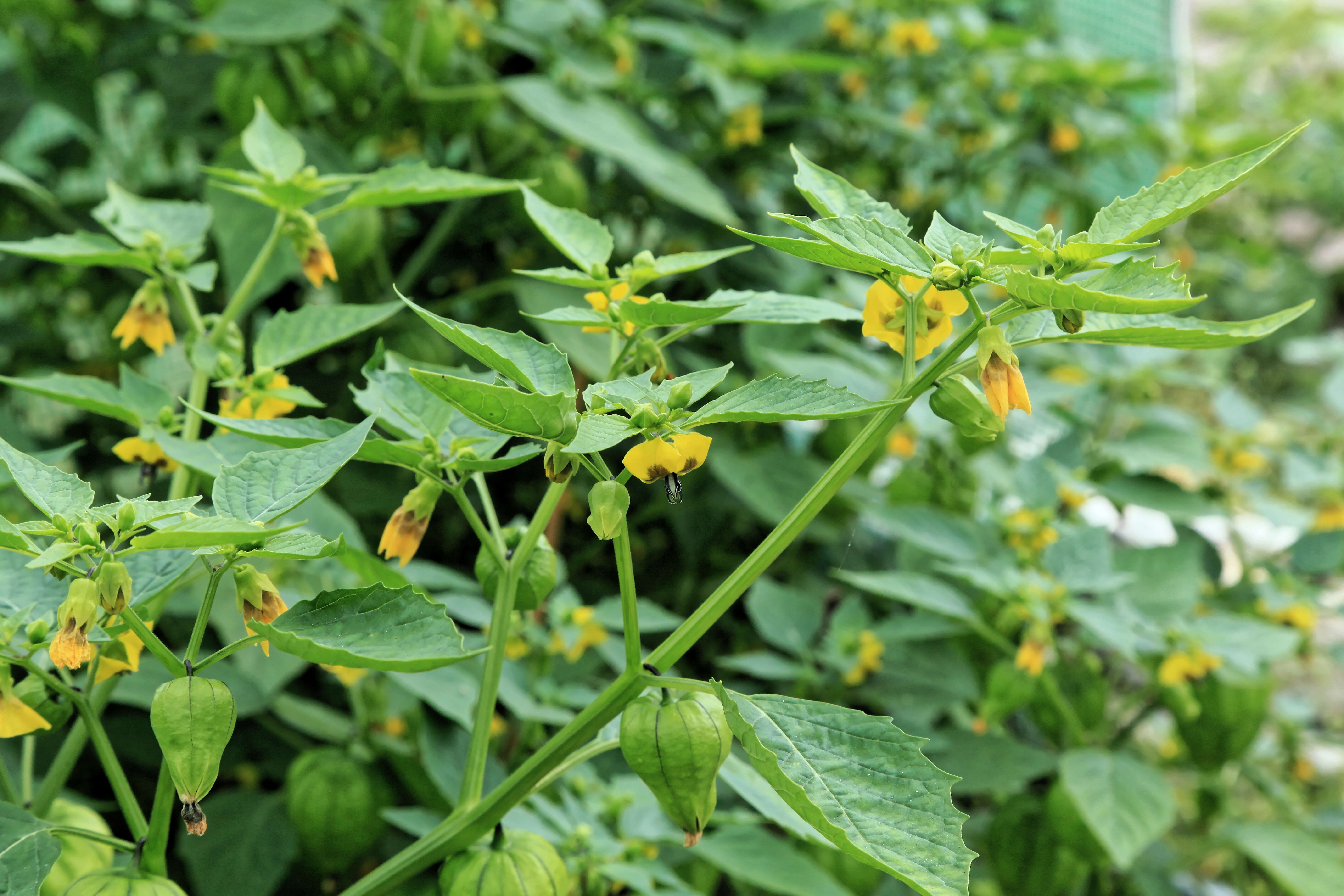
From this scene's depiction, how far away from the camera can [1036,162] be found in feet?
4.39

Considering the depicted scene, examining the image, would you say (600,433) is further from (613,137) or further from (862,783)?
(613,137)

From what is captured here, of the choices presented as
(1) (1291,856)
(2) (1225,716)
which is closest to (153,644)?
(2) (1225,716)

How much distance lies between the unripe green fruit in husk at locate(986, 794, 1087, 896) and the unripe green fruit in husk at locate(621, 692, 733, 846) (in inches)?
23.3

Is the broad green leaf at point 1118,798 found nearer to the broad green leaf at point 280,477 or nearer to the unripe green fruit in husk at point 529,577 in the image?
the unripe green fruit in husk at point 529,577

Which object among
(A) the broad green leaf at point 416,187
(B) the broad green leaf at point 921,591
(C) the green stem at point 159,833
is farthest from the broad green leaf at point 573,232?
(B) the broad green leaf at point 921,591

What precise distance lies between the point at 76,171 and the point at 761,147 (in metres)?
0.79

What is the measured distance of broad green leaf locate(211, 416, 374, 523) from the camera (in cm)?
34

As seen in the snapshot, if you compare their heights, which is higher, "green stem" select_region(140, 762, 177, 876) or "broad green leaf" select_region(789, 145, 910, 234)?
"broad green leaf" select_region(789, 145, 910, 234)

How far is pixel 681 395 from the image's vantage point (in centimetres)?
34

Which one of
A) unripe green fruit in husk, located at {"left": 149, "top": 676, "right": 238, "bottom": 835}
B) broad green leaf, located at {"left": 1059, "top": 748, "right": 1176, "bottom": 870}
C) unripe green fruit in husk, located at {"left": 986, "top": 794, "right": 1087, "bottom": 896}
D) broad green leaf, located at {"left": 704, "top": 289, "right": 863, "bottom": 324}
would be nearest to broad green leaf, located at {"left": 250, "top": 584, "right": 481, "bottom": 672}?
unripe green fruit in husk, located at {"left": 149, "top": 676, "right": 238, "bottom": 835}

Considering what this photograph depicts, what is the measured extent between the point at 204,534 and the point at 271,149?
0.32 meters

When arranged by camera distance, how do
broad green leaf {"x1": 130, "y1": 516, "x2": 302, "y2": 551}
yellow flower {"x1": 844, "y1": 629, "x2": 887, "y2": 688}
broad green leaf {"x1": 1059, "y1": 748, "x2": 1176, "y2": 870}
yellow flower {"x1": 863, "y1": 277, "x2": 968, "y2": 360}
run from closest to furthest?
broad green leaf {"x1": 130, "y1": 516, "x2": 302, "y2": 551}, yellow flower {"x1": 863, "y1": 277, "x2": 968, "y2": 360}, broad green leaf {"x1": 1059, "y1": 748, "x2": 1176, "y2": 870}, yellow flower {"x1": 844, "y1": 629, "x2": 887, "y2": 688}

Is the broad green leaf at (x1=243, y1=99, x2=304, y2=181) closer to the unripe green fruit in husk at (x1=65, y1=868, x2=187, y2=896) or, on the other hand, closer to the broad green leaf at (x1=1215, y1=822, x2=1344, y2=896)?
the unripe green fruit in husk at (x1=65, y1=868, x2=187, y2=896)

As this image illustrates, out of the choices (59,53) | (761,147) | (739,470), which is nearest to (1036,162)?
(761,147)
